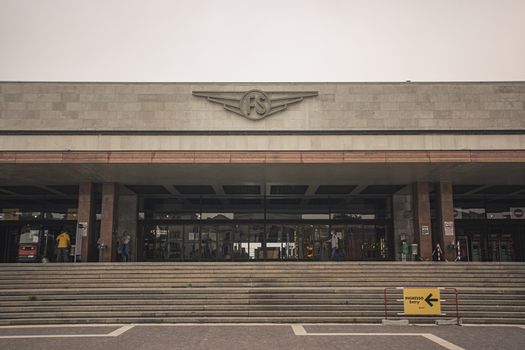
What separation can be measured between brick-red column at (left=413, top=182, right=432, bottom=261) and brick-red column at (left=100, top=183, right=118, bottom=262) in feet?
49.2

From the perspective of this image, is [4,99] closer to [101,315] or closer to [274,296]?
[101,315]

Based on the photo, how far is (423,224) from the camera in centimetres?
2366

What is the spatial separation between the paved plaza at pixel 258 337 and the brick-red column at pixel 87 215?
9.42 m

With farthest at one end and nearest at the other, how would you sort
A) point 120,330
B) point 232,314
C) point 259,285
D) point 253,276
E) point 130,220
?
1. point 130,220
2. point 253,276
3. point 259,285
4. point 232,314
5. point 120,330

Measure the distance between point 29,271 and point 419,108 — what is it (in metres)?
17.8

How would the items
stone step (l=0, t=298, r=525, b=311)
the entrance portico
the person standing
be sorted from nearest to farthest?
1. stone step (l=0, t=298, r=525, b=311)
2. the entrance portico
3. the person standing

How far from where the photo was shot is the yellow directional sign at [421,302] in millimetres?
13914

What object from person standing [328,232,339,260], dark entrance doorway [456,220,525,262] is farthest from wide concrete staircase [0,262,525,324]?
dark entrance doorway [456,220,525,262]

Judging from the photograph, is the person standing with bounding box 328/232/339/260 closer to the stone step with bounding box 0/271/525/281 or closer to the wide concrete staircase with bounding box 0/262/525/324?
the wide concrete staircase with bounding box 0/262/525/324

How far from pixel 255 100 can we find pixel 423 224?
10.2 metres

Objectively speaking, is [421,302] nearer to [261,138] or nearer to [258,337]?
[258,337]

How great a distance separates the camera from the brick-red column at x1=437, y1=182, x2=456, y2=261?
75.9ft

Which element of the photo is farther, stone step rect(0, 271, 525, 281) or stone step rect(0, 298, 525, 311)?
stone step rect(0, 271, 525, 281)

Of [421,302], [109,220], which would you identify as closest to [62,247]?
[109,220]
